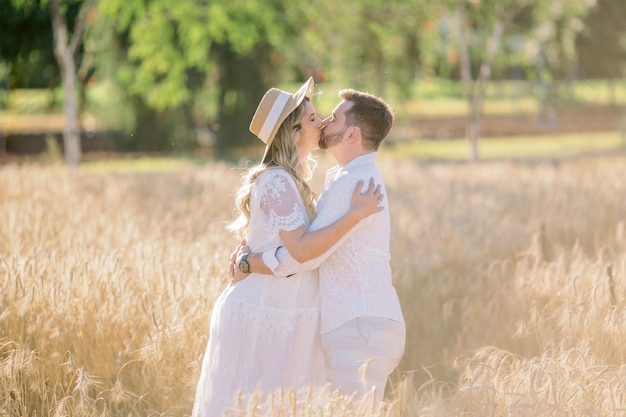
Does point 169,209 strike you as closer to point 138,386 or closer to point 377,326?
point 138,386

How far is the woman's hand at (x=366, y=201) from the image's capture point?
3.85m

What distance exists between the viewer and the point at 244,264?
3.98 m

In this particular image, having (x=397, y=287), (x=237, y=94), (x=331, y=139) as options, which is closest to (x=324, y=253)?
(x=331, y=139)

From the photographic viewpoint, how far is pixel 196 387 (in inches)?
170

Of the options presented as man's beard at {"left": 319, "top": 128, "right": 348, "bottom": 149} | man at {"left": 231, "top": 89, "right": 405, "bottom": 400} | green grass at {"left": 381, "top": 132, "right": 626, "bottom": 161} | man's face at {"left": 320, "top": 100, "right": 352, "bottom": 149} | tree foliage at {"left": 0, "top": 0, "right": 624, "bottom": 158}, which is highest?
tree foliage at {"left": 0, "top": 0, "right": 624, "bottom": 158}

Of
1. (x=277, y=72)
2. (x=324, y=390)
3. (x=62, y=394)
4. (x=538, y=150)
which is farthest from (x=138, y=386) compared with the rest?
(x=538, y=150)

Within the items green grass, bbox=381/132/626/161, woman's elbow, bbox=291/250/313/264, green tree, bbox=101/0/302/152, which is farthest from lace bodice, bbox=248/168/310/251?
green grass, bbox=381/132/626/161

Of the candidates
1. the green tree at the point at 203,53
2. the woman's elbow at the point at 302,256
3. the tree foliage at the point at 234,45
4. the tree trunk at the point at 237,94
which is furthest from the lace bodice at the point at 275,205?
the tree trunk at the point at 237,94

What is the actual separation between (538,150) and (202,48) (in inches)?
524

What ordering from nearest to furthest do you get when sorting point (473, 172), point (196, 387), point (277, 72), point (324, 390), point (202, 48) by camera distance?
point (324, 390) < point (196, 387) < point (473, 172) < point (202, 48) < point (277, 72)

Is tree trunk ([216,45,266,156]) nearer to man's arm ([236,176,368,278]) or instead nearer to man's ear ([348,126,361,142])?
man's ear ([348,126,361,142])

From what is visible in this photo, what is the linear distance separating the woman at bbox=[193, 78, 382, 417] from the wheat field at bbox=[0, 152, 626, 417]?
0.56 ft

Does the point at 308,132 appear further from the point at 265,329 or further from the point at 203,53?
the point at 203,53

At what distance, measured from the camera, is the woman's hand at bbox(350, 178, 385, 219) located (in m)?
3.85
